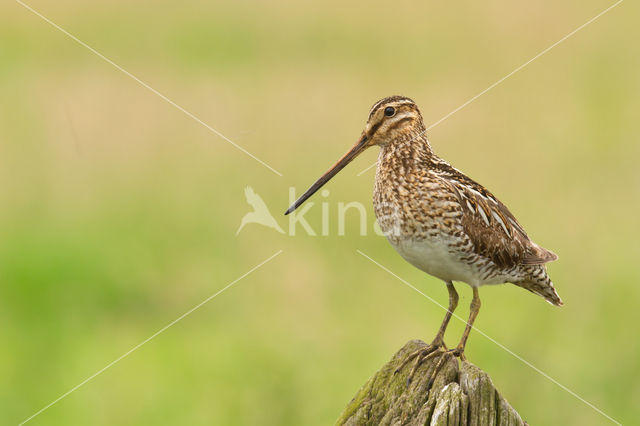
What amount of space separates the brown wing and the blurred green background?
1595 mm

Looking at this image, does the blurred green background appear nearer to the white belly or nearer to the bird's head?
the white belly

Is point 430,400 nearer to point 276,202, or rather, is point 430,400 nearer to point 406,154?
point 406,154

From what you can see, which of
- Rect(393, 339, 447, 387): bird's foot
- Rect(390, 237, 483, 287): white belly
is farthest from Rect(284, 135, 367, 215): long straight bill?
Rect(393, 339, 447, 387): bird's foot

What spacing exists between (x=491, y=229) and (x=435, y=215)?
373mm

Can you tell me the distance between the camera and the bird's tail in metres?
5.34

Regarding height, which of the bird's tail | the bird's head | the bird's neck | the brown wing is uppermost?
the bird's head

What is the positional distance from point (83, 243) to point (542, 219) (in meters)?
4.13

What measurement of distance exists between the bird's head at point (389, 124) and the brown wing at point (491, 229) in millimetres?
365

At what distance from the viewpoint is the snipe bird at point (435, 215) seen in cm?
492

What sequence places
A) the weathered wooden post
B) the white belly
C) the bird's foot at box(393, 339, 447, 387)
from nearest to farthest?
the weathered wooden post
the bird's foot at box(393, 339, 447, 387)
the white belly

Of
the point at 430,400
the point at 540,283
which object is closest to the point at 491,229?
the point at 540,283

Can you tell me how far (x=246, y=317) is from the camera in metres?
7.59

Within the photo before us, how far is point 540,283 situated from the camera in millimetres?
5434

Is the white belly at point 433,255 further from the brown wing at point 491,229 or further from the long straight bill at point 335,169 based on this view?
the long straight bill at point 335,169
